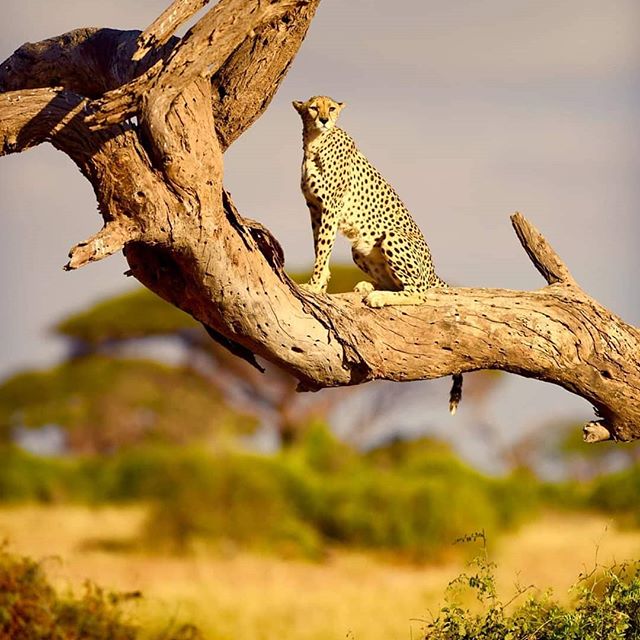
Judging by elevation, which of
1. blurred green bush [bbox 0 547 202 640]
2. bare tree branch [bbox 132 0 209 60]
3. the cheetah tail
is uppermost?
bare tree branch [bbox 132 0 209 60]

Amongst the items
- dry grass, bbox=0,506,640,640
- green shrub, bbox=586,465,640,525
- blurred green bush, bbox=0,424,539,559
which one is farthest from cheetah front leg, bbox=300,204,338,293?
green shrub, bbox=586,465,640,525

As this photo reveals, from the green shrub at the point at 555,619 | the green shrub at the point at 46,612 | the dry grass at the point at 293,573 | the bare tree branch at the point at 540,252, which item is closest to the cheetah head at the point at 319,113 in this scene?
the bare tree branch at the point at 540,252

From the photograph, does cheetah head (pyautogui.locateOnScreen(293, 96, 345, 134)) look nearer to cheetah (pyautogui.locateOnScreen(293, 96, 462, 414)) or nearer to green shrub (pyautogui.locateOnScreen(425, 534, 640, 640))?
cheetah (pyautogui.locateOnScreen(293, 96, 462, 414))

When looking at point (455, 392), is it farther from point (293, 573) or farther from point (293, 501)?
point (293, 501)

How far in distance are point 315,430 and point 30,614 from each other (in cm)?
1102

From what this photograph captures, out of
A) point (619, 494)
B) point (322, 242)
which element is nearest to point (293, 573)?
point (619, 494)

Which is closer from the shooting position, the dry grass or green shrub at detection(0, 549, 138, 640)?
green shrub at detection(0, 549, 138, 640)

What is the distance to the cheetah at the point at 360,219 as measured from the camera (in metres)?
4.07

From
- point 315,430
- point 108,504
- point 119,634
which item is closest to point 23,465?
point 108,504

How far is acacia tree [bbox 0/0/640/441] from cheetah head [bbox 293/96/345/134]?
53 centimetres

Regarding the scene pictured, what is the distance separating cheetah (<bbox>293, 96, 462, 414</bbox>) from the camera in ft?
13.4

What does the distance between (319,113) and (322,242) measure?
19.8 inches

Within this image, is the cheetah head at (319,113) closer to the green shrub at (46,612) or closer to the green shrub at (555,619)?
the green shrub at (555,619)

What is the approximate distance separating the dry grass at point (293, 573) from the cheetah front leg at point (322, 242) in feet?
9.86
